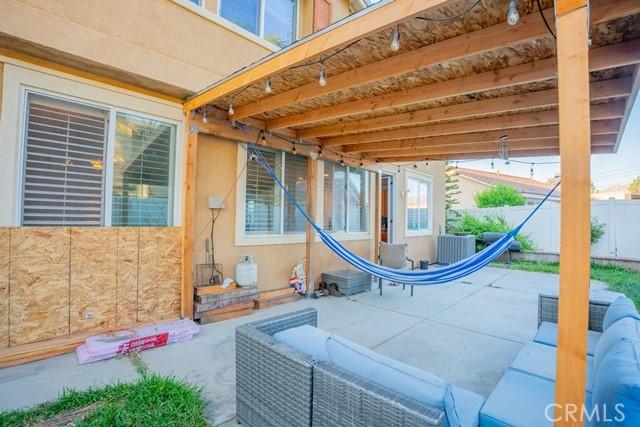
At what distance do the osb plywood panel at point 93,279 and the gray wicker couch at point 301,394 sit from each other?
7.18ft

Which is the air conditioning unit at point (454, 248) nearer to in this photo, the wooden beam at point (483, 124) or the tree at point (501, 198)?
the wooden beam at point (483, 124)

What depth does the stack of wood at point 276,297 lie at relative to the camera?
459cm

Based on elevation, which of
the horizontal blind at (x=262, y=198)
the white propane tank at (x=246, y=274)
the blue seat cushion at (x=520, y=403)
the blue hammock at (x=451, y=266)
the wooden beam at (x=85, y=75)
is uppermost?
the wooden beam at (x=85, y=75)

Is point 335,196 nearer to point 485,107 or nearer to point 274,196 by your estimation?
point 274,196

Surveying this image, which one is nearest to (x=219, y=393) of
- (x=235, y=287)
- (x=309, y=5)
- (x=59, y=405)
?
(x=59, y=405)

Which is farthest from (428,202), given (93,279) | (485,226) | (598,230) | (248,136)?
(93,279)

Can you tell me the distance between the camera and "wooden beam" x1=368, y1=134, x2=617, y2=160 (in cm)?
445

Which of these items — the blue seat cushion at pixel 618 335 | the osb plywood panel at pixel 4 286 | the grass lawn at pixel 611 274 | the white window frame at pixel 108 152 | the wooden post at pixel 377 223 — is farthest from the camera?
the wooden post at pixel 377 223

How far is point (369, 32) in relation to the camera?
84.7 inches

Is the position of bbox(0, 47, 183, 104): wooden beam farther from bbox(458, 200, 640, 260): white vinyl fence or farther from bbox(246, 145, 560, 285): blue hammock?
bbox(458, 200, 640, 260): white vinyl fence

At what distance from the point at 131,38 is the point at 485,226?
10645mm

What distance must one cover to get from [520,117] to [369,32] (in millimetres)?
2731

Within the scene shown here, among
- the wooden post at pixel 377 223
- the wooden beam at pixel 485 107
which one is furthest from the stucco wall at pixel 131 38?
the wooden post at pixel 377 223

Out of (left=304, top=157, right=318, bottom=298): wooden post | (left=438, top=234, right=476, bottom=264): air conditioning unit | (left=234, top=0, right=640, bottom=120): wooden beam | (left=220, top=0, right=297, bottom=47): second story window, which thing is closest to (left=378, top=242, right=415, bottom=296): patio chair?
(left=304, top=157, right=318, bottom=298): wooden post
